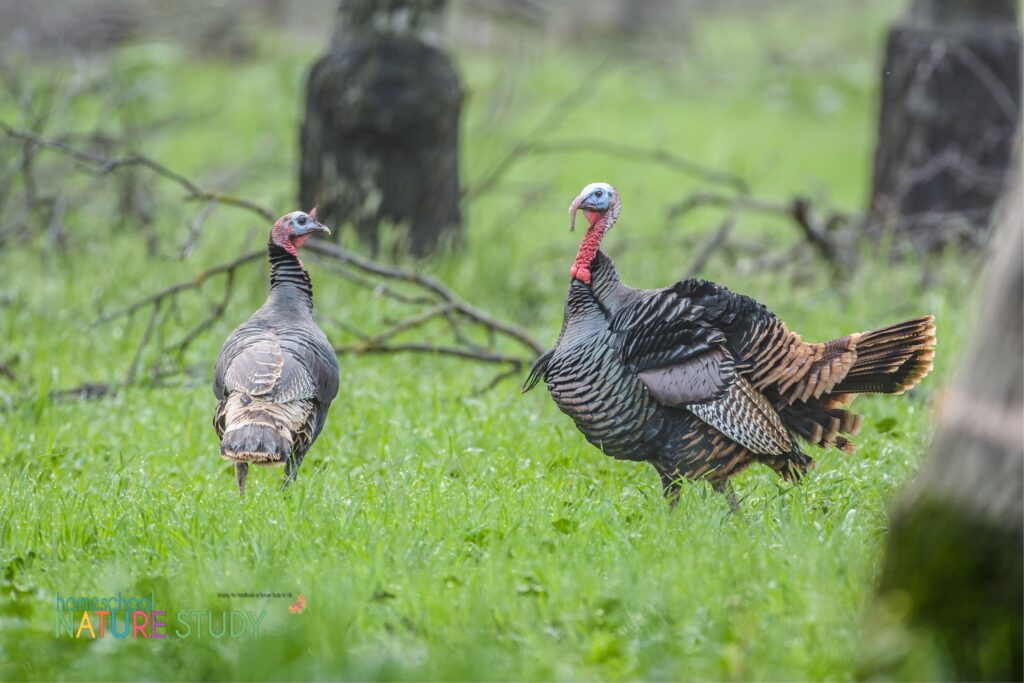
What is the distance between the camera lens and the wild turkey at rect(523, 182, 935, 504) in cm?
411

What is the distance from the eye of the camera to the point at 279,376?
4.33 m

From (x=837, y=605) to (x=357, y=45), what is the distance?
5.64 m

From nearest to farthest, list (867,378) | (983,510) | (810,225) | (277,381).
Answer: (983,510)
(867,378)
(277,381)
(810,225)

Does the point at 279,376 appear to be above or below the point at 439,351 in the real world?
above

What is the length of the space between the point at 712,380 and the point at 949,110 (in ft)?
16.6

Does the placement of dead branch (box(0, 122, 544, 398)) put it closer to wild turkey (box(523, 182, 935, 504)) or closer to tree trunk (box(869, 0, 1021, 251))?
wild turkey (box(523, 182, 935, 504))

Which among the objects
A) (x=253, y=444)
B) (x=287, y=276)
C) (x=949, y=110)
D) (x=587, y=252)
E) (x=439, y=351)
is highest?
(x=949, y=110)

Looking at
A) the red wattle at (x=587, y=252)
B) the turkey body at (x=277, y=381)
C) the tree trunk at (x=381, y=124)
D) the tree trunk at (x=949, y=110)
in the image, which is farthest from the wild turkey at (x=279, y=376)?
the tree trunk at (x=949, y=110)

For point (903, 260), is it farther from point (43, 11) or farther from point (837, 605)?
point (43, 11)

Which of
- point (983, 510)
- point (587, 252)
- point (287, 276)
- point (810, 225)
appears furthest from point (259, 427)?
point (810, 225)

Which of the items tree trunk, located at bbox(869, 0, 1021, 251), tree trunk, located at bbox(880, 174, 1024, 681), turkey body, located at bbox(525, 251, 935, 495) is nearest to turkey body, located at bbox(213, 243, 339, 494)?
turkey body, located at bbox(525, 251, 935, 495)

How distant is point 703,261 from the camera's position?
733 cm

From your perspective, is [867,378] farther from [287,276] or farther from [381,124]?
[381,124]

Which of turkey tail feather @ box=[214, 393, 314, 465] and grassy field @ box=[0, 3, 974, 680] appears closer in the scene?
grassy field @ box=[0, 3, 974, 680]
